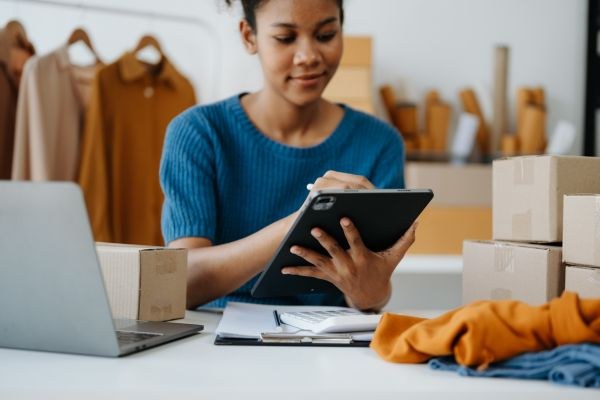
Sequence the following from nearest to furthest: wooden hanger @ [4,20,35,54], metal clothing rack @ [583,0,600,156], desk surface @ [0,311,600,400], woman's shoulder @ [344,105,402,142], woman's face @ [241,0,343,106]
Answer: desk surface @ [0,311,600,400]
woman's face @ [241,0,343,106]
woman's shoulder @ [344,105,402,142]
wooden hanger @ [4,20,35,54]
metal clothing rack @ [583,0,600,156]

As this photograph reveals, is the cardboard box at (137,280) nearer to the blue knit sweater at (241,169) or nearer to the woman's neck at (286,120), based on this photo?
the blue knit sweater at (241,169)

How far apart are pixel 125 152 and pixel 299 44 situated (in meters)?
→ 1.25

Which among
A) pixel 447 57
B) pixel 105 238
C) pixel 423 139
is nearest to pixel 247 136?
pixel 105 238

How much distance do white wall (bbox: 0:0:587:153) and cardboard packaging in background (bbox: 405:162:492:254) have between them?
0.45 m

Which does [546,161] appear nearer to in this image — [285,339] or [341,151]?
[285,339]

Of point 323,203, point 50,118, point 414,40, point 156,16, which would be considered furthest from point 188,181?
point 414,40

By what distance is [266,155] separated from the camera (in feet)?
4.98

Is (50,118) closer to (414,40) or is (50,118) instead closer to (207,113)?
(207,113)

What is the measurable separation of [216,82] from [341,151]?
4.38 feet

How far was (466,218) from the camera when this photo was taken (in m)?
2.43

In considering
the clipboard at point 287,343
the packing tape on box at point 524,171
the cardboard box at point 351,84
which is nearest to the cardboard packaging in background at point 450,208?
the cardboard box at point 351,84

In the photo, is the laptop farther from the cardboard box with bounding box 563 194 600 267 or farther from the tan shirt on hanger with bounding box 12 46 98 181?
the tan shirt on hanger with bounding box 12 46 98 181

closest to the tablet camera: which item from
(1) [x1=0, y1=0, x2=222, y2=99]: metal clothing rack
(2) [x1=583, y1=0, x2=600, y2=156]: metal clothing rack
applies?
(1) [x1=0, y1=0, x2=222, y2=99]: metal clothing rack

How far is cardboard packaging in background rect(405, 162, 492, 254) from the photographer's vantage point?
7.93ft
